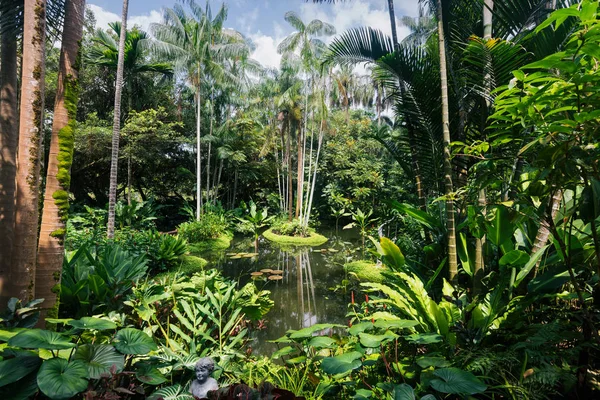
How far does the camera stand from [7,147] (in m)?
2.38

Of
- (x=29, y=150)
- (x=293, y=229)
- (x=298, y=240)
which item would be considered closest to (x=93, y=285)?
(x=29, y=150)

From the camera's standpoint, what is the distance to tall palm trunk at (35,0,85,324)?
7.53 feet

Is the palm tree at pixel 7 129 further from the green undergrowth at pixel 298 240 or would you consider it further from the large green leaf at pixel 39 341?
the green undergrowth at pixel 298 240

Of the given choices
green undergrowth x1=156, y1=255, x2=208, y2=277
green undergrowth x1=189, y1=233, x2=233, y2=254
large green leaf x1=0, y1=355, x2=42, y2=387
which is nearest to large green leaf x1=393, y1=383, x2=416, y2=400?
large green leaf x1=0, y1=355, x2=42, y2=387

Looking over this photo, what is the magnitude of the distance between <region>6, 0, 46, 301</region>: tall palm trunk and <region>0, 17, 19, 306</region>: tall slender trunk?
0.10m

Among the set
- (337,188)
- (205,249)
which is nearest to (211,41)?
(205,249)

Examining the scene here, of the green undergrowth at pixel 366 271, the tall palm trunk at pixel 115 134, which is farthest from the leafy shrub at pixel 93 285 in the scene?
the tall palm trunk at pixel 115 134

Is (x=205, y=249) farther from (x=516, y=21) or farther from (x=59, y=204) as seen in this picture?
(x=516, y=21)

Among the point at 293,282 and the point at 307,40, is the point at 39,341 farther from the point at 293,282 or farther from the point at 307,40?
the point at 307,40

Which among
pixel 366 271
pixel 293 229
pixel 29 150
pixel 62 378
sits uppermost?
pixel 29 150

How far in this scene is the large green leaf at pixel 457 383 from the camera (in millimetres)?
1358

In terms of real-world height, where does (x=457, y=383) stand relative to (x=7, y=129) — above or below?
below

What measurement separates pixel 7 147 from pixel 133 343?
201cm

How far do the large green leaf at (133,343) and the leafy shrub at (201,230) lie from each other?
922 cm
